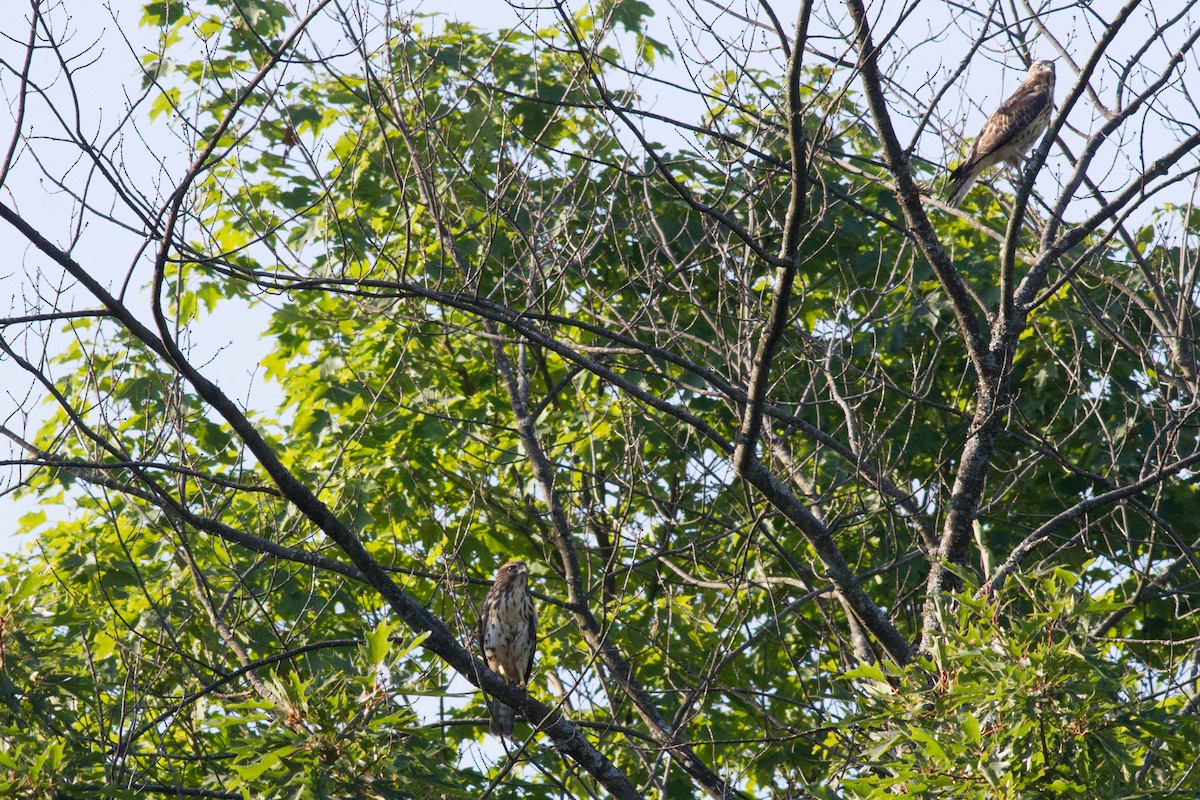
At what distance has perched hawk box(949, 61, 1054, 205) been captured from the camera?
657 cm

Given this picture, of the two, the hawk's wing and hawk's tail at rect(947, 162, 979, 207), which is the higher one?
the hawk's wing

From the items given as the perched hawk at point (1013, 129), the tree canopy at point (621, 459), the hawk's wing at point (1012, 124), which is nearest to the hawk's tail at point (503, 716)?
the tree canopy at point (621, 459)

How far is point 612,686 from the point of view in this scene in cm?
689

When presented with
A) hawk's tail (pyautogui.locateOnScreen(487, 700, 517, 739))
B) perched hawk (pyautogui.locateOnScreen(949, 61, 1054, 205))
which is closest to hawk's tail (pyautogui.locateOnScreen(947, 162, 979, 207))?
perched hawk (pyautogui.locateOnScreen(949, 61, 1054, 205))

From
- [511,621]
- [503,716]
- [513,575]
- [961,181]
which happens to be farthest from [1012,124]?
[503,716]

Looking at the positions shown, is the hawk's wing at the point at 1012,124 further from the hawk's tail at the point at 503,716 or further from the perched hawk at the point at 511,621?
the hawk's tail at the point at 503,716

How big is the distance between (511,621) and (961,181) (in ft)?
11.8

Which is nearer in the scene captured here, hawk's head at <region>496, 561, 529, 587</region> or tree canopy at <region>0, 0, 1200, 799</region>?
tree canopy at <region>0, 0, 1200, 799</region>

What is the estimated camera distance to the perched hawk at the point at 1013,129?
6574 millimetres

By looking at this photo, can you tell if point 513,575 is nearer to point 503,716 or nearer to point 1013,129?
point 503,716

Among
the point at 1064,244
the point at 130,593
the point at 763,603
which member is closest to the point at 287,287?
the point at 1064,244

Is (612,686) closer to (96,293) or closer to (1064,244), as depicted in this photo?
(1064,244)

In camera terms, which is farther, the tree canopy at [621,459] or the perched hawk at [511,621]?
the perched hawk at [511,621]

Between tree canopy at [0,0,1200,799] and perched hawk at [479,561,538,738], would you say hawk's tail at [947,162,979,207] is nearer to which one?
tree canopy at [0,0,1200,799]
